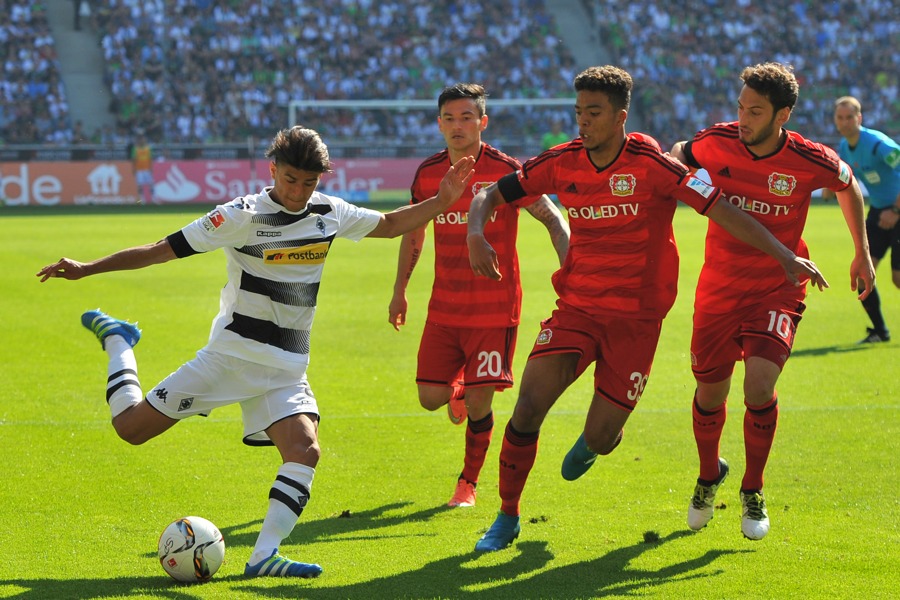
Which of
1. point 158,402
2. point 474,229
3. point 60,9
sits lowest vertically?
point 158,402

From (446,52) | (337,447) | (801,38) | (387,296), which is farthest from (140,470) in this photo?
(801,38)

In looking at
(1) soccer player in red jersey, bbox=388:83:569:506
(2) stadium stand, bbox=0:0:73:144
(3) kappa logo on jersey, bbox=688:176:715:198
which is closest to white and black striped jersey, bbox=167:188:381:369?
(1) soccer player in red jersey, bbox=388:83:569:506

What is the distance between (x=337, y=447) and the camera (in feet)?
25.4

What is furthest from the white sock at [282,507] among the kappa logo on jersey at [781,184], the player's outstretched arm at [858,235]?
the player's outstretched arm at [858,235]

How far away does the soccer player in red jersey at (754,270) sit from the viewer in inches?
222

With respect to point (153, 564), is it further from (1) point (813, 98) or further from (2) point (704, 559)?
(1) point (813, 98)

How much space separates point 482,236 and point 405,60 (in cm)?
3452

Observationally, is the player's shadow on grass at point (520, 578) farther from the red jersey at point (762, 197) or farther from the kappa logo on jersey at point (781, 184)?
the kappa logo on jersey at point (781, 184)

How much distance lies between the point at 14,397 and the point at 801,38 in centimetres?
3696

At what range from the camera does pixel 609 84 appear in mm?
5414

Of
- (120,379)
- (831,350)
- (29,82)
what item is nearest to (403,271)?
(120,379)

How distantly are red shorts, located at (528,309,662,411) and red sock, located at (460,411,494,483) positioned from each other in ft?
3.41

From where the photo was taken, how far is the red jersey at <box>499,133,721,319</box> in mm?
5520

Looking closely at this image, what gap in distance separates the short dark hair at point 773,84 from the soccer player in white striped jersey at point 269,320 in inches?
87.1
